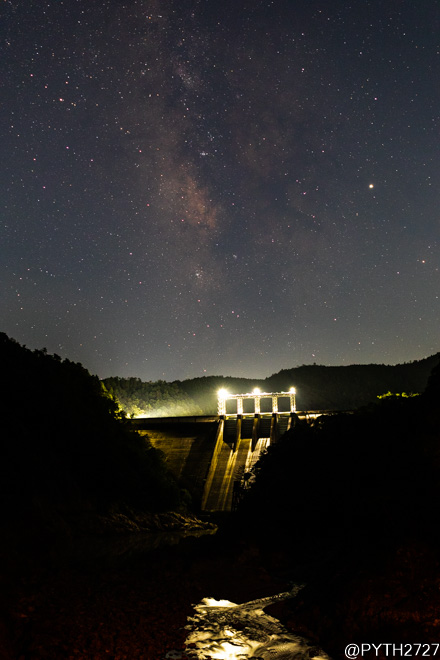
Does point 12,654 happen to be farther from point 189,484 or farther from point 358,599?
point 189,484

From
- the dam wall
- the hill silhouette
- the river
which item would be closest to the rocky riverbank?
the river

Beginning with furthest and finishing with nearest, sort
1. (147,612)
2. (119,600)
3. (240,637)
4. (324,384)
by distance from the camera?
(324,384)
(119,600)
(147,612)
(240,637)

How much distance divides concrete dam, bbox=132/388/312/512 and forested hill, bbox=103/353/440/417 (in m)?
22.0

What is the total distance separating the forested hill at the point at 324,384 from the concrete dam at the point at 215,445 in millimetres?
22016

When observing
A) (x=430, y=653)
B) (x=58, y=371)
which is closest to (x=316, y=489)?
(x=430, y=653)

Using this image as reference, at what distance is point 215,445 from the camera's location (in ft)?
153

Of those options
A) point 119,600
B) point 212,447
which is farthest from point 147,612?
point 212,447

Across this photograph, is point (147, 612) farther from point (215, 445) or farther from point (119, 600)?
point (215, 445)

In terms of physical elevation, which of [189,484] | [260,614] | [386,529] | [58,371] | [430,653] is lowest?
[189,484]

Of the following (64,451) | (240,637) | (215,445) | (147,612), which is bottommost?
(240,637)

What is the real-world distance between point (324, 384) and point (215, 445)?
63.2 m

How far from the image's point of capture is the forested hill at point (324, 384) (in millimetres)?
86812

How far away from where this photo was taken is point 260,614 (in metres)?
13.3

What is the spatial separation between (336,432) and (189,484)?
60.7 ft
